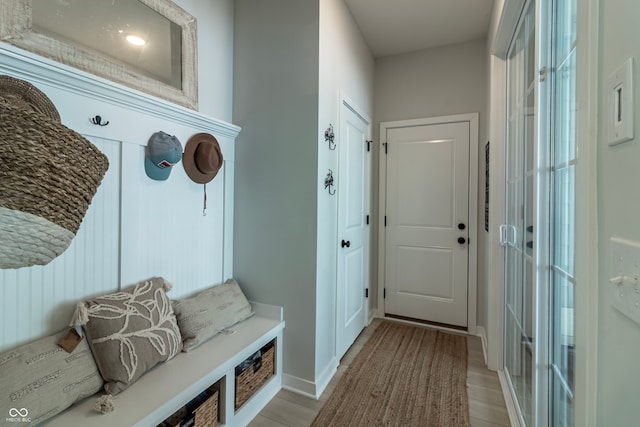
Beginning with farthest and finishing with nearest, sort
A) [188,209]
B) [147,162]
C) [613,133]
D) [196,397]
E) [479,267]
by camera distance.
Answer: [479,267] < [188,209] < [147,162] < [196,397] < [613,133]

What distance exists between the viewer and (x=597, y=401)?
22.6 inches

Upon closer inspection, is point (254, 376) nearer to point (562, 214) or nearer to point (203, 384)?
point (203, 384)

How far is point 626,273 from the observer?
485 millimetres

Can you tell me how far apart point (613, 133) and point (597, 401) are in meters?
0.52

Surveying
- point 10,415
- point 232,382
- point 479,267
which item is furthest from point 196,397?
point 479,267

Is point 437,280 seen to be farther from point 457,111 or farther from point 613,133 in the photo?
point 613,133

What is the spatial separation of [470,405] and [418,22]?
9.76 feet

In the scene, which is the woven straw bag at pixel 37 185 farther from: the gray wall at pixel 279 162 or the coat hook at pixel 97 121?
the gray wall at pixel 279 162

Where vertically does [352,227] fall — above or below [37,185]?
below

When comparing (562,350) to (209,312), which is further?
(209,312)

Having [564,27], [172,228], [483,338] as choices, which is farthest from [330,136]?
[483,338]

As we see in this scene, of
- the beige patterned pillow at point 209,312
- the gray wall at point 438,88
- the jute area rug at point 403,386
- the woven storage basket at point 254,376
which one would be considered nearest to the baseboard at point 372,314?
the jute area rug at point 403,386

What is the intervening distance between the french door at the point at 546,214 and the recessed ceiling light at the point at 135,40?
1897mm

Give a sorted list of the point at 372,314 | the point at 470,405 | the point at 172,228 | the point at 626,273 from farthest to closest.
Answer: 1. the point at 372,314
2. the point at 470,405
3. the point at 172,228
4. the point at 626,273
